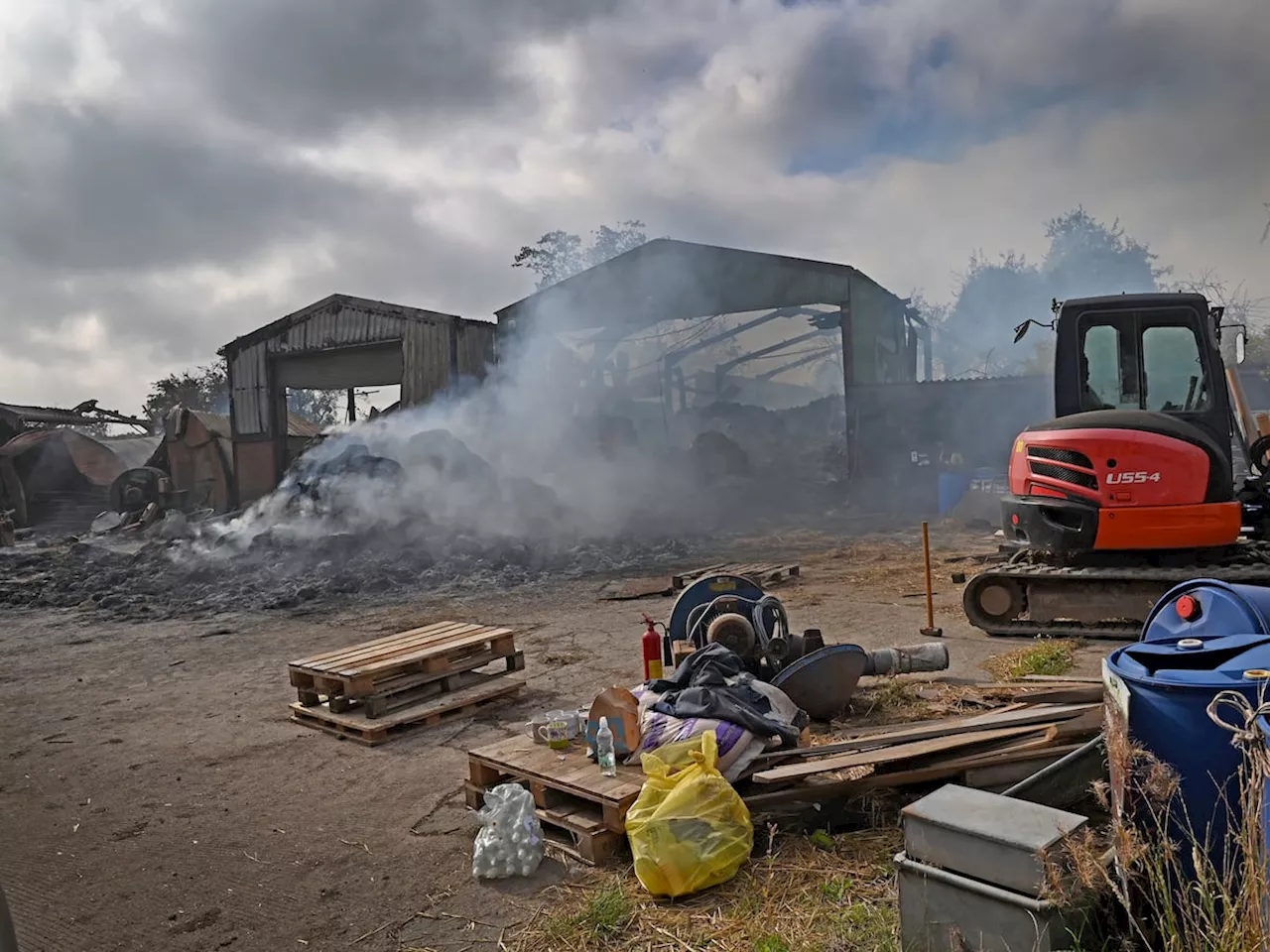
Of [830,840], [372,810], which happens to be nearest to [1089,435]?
[830,840]

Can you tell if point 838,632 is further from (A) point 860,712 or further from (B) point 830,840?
(B) point 830,840

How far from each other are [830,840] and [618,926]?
1064 millimetres

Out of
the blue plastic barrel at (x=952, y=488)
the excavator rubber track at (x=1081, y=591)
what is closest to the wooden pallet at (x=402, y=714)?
the excavator rubber track at (x=1081, y=591)

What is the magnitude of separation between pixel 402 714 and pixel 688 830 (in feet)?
10.2

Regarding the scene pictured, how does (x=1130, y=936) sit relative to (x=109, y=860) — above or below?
above

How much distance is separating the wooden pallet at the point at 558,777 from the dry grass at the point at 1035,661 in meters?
3.25

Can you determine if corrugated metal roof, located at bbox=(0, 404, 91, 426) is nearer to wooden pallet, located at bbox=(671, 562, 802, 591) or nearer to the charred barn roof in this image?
the charred barn roof

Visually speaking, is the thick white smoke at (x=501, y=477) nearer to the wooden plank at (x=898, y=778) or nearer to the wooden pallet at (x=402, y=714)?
the wooden pallet at (x=402, y=714)

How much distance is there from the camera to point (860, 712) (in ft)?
18.4

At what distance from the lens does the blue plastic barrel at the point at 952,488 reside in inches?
702

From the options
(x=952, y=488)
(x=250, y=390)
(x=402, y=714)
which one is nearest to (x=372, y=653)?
(x=402, y=714)

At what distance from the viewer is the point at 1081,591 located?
7.33 meters

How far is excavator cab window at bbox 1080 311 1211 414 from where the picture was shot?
7.18m

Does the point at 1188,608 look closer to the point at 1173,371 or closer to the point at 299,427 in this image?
the point at 1173,371
